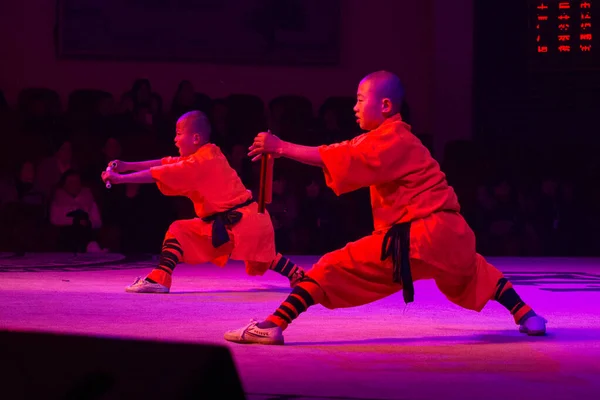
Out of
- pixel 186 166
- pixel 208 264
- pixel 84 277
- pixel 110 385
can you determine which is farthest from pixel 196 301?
pixel 110 385

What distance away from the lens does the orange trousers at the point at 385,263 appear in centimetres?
453

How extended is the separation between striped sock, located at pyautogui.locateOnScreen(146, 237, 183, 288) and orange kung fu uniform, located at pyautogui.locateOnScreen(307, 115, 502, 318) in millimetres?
2318

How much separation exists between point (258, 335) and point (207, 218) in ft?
8.60

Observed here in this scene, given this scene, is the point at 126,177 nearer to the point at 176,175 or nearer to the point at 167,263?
the point at 176,175

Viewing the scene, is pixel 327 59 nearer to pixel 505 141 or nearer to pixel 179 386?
pixel 505 141

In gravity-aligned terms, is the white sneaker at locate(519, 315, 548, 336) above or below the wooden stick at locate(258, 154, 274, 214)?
below

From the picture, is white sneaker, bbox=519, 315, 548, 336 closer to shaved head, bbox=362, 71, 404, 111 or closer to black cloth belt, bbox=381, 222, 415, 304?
black cloth belt, bbox=381, 222, 415, 304

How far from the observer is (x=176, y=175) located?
6.72 metres

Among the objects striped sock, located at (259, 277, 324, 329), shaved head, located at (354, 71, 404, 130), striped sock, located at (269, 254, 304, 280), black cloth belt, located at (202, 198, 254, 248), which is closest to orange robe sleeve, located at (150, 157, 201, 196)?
black cloth belt, located at (202, 198, 254, 248)

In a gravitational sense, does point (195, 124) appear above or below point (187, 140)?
above

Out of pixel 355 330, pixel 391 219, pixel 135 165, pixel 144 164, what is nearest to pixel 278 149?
pixel 391 219

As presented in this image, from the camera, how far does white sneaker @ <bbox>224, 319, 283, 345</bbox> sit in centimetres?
434

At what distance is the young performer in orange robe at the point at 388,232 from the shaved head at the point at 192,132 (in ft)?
8.02

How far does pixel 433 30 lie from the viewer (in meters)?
13.1
